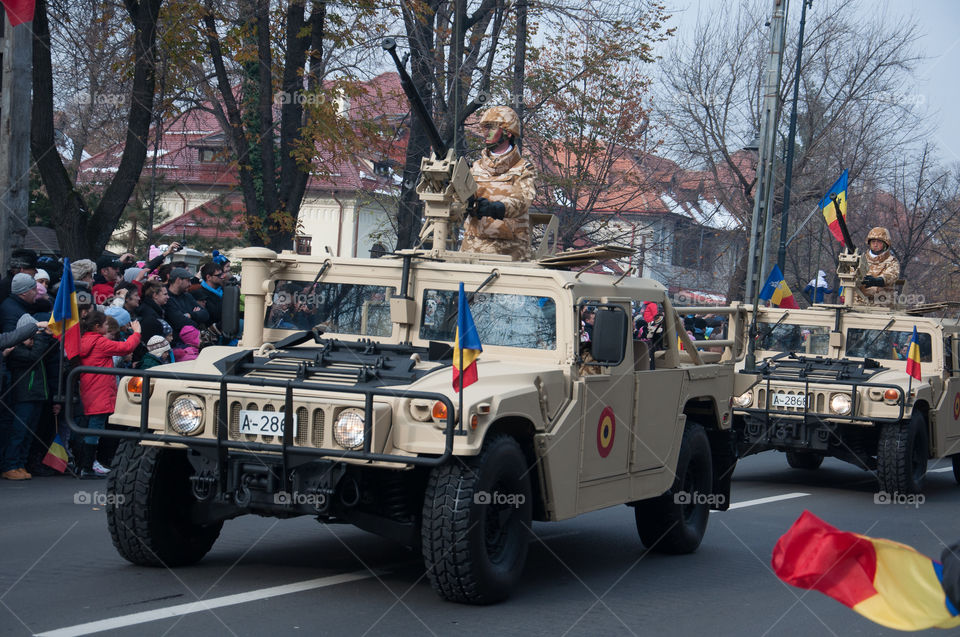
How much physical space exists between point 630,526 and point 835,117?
24.2 metres

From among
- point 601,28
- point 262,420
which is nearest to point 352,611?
point 262,420

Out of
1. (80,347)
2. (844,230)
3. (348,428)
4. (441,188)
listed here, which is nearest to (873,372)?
(844,230)

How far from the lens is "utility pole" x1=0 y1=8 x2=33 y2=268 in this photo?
14.0 metres

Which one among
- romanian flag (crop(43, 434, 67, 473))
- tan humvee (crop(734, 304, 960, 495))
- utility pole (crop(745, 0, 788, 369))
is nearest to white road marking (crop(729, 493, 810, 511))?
tan humvee (crop(734, 304, 960, 495))

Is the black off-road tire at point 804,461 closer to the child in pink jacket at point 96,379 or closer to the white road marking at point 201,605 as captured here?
the child in pink jacket at point 96,379

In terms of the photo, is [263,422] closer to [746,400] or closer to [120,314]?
[120,314]

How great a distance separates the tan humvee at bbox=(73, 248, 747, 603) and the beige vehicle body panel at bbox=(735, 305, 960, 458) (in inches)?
186

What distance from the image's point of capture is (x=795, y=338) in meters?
15.0

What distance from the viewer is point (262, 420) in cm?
656

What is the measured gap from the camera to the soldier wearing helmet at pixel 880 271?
16359 millimetres

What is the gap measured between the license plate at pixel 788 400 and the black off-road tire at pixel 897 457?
875 millimetres

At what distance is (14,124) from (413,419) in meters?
9.47

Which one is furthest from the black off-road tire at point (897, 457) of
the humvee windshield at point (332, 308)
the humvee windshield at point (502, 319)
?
the humvee windshield at point (332, 308)

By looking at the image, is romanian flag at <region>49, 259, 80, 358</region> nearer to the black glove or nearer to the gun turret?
the gun turret
